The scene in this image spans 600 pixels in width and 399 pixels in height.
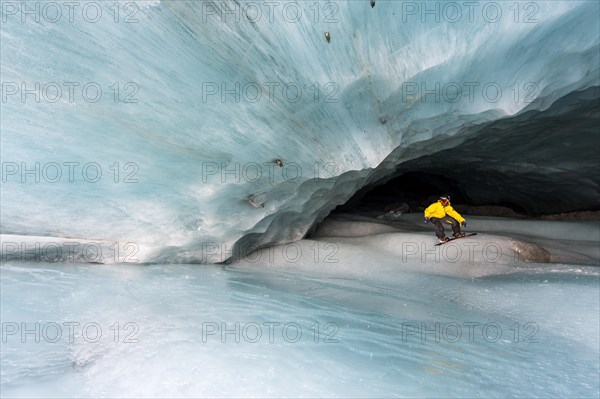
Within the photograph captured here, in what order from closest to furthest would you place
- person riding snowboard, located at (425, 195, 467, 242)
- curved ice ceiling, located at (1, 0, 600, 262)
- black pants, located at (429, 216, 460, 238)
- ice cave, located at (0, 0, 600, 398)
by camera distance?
ice cave, located at (0, 0, 600, 398) → curved ice ceiling, located at (1, 0, 600, 262) → black pants, located at (429, 216, 460, 238) → person riding snowboard, located at (425, 195, 467, 242)

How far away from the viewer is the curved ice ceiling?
115 inches

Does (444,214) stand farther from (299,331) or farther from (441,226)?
(299,331)

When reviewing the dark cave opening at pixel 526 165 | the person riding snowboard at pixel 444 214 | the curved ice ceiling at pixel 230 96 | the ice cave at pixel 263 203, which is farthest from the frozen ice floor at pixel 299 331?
the dark cave opening at pixel 526 165

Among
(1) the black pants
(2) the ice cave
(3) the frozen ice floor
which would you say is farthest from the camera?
(1) the black pants

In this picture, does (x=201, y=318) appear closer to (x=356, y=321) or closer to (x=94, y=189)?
(x=356, y=321)

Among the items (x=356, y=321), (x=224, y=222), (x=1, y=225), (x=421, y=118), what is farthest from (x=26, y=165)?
(x=421, y=118)

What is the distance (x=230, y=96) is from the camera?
3.31 metres

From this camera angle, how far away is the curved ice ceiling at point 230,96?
9.57 feet

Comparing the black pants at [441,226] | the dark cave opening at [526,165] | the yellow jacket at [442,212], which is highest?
the dark cave opening at [526,165]

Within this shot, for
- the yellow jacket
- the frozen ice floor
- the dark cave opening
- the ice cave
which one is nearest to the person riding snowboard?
the yellow jacket

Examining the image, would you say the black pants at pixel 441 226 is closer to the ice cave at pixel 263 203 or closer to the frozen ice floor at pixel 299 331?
the ice cave at pixel 263 203

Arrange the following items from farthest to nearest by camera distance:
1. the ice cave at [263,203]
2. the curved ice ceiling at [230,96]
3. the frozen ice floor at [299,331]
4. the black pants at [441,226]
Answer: the black pants at [441,226] < the curved ice ceiling at [230,96] < the ice cave at [263,203] < the frozen ice floor at [299,331]

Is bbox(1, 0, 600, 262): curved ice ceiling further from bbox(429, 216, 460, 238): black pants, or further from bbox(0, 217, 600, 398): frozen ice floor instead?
bbox(429, 216, 460, 238): black pants

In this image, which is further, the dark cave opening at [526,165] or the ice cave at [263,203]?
the dark cave opening at [526,165]
